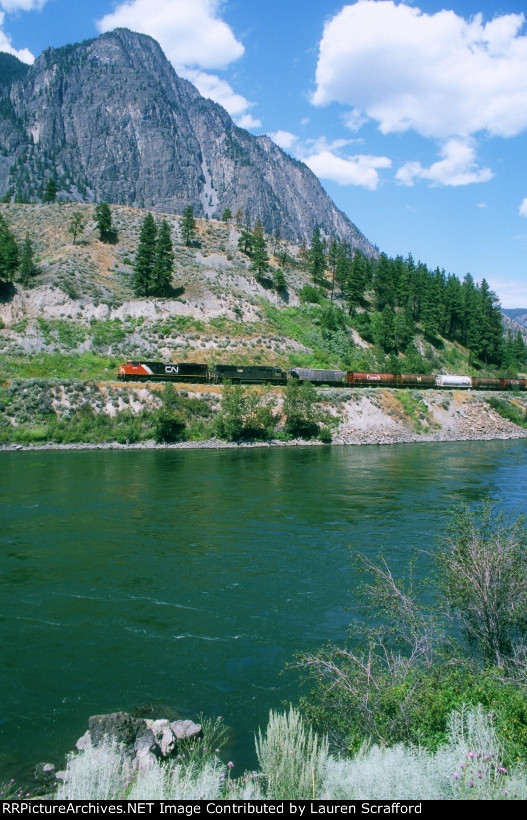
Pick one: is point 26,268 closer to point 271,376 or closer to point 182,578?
point 271,376

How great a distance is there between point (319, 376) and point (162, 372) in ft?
74.4

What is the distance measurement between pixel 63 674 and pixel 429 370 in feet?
296

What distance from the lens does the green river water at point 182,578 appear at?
11.3 metres

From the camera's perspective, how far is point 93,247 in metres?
92.3

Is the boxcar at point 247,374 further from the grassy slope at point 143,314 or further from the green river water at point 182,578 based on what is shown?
the green river water at point 182,578

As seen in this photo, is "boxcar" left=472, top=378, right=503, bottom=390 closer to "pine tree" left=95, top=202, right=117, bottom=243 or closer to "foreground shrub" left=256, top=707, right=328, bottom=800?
"pine tree" left=95, top=202, right=117, bottom=243

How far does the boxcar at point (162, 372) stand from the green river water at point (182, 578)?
25.5 m

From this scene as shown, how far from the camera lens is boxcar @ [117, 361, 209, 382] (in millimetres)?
64312

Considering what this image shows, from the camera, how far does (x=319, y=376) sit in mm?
73938

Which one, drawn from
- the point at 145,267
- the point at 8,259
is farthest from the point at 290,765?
the point at 145,267

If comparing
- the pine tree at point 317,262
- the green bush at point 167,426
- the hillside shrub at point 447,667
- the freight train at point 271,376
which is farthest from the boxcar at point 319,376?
the hillside shrub at point 447,667

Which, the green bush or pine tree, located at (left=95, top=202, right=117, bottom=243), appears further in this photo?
pine tree, located at (left=95, top=202, right=117, bottom=243)

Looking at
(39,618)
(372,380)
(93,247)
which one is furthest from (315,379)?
(39,618)

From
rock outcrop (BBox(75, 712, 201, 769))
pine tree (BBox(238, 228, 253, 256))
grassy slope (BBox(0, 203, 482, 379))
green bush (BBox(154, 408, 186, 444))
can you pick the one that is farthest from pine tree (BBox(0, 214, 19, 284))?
rock outcrop (BBox(75, 712, 201, 769))
